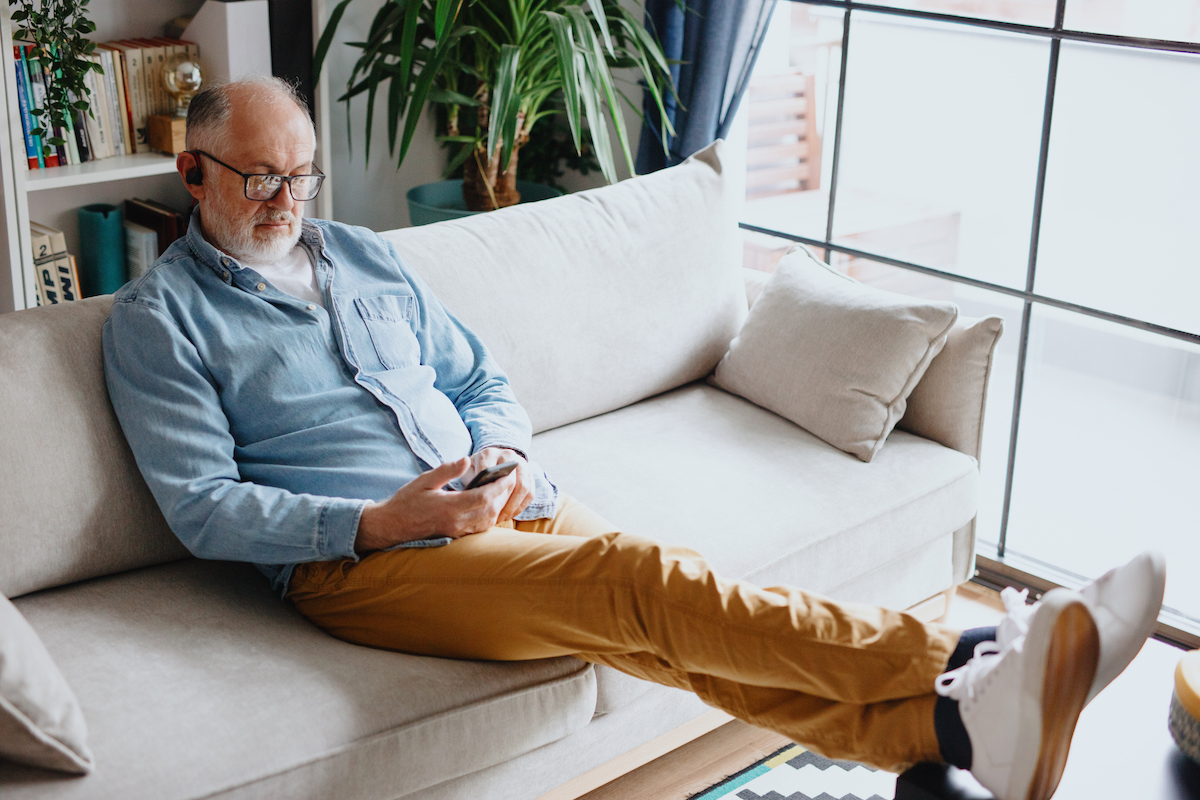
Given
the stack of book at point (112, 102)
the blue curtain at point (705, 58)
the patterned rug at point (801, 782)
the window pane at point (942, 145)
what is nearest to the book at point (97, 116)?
the stack of book at point (112, 102)

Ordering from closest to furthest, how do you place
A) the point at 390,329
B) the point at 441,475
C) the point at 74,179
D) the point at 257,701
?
the point at 257,701 < the point at 441,475 < the point at 390,329 < the point at 74,179

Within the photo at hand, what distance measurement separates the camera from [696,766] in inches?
78.9

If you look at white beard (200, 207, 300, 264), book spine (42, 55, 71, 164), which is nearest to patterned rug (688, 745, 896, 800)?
white beard (200, 207, 300, 264)

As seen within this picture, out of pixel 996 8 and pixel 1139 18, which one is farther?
pixel 996 8

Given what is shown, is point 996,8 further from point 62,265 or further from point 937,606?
point 62,265

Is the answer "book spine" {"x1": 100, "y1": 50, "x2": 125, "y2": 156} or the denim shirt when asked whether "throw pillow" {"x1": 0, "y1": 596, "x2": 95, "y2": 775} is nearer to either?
the denim shirt

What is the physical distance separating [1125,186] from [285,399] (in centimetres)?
191

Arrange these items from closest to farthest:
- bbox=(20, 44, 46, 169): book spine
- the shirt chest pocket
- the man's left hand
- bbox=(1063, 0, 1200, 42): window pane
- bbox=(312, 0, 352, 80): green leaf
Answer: the man's left hand
the shirt chest pocket
bbox=(1063, 0, 1200, 42): window pane
bbox=(20, 44, 46, 169): book spine
bbox=(312, 0, 352, 80): green leaf

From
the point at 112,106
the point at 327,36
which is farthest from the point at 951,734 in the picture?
the point at 112,106

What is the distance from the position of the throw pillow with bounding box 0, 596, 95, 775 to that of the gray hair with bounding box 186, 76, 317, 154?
0.79m

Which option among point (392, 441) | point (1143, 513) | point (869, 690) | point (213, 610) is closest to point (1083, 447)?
point (1143, 513)

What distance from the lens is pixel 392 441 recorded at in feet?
5.71

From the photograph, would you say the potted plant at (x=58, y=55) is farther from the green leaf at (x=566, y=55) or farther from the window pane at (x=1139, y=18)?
the window pane at (x=1139, y=18)

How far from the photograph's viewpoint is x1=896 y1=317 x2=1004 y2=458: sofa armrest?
2193 mm
